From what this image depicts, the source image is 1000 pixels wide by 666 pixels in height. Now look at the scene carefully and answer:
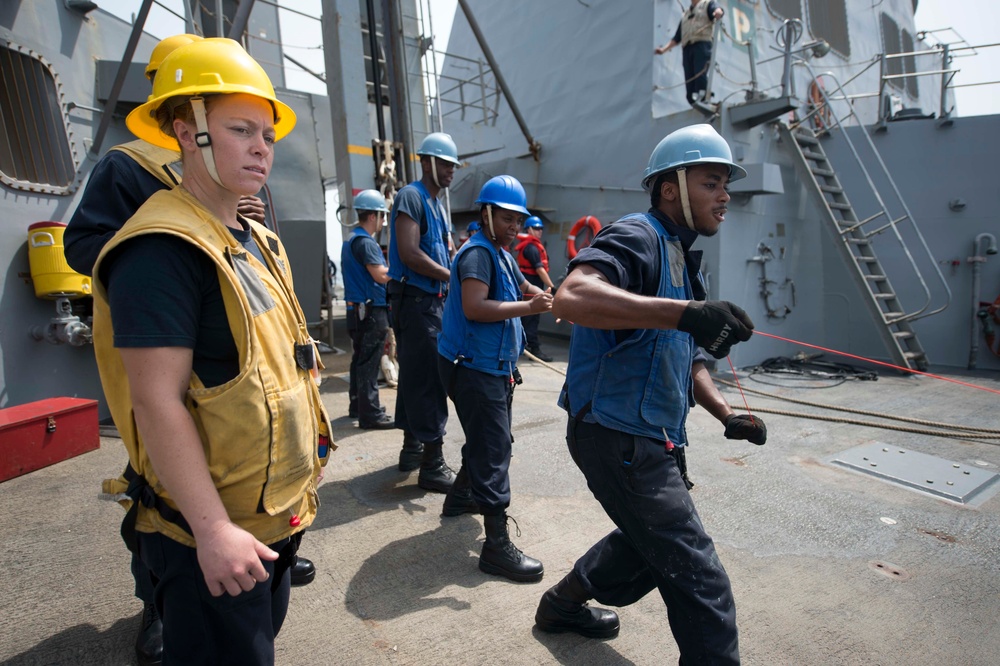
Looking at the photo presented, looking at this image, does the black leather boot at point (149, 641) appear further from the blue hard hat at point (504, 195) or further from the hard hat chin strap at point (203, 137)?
the blue hard hat at point (504, 195)

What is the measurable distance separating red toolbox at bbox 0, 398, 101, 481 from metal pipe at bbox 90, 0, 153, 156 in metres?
2.18

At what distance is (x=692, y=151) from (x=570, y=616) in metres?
1.81

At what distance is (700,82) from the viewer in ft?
26.8

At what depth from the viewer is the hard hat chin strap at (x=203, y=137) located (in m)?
1.23

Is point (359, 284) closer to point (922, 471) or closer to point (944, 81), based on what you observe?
point (922, 471)

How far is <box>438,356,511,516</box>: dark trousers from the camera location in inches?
109

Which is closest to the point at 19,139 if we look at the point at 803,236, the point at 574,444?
the point at 574,444

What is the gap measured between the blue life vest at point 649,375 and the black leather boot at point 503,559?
1.08m

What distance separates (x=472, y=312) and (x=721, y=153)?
132cm

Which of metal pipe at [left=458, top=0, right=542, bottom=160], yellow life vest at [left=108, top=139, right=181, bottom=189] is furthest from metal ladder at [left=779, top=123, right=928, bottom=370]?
yellow life vest at [left=108, top=139, right=181, bottom=189]

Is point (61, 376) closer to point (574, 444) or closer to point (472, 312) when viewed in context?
point (472, 312)

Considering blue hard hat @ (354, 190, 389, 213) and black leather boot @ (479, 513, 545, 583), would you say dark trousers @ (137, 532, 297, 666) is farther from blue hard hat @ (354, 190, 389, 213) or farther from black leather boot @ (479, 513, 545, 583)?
blue hard hat @ (354, 190, 389, 213)

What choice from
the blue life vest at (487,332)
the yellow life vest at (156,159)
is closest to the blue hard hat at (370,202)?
the blue life vest at (487,332)

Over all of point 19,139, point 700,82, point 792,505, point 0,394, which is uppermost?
point 700,82
